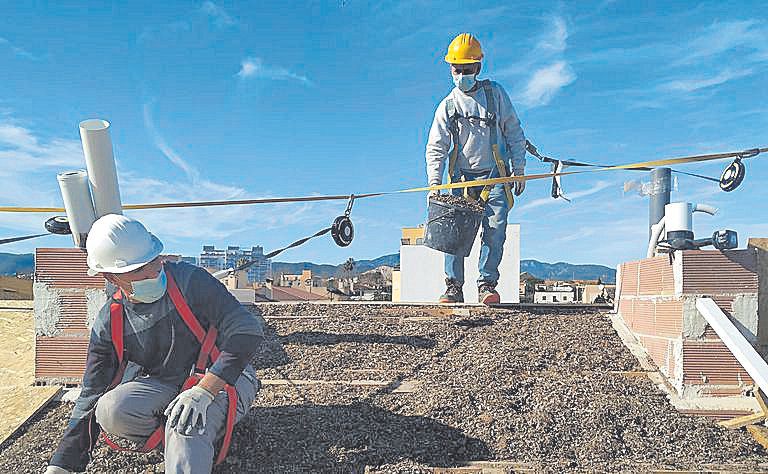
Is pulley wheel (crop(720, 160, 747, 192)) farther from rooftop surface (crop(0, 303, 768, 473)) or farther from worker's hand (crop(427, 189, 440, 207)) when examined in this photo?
worker's hand (crop(427, 189, 440, 207))

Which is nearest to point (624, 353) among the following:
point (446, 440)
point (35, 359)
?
point (446, 440)

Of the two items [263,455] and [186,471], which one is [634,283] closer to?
[263,455]

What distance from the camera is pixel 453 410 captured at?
139 inches

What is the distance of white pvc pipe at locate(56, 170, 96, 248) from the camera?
11.1 feet

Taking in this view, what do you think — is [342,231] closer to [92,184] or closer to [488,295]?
[488,295]

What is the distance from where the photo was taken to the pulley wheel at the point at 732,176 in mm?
5172

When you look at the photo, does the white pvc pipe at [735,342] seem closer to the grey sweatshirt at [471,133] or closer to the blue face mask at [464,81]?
the grey sweatshirt at [471,133]

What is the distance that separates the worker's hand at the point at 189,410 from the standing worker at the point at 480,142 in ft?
9.61

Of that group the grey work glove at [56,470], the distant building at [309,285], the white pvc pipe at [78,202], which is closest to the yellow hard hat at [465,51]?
the white pvc pipe at [78,202]

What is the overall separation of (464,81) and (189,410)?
11.5ft

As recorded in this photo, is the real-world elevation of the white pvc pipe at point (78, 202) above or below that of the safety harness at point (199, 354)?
above

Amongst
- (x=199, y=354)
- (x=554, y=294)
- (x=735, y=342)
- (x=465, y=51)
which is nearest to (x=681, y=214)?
(x=735, y=342)

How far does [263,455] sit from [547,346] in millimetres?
2137

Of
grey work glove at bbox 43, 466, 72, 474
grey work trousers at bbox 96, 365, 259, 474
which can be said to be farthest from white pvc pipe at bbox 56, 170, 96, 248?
grey work glove at bbox 43, 466, 72, 474
